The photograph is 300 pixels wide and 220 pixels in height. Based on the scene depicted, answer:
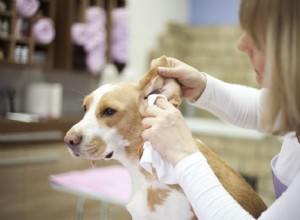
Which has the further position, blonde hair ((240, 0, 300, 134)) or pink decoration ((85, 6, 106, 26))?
pink decoration ((85, 6, 106, 26))

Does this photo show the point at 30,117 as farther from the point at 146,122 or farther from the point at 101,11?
the point at 146,122

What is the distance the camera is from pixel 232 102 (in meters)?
1.15

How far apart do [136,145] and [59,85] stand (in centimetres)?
240

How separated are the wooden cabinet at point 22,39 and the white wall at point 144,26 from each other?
1.35 metres

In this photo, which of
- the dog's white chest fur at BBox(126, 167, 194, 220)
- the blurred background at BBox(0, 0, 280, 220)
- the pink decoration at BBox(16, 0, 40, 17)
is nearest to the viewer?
the dog's white chest fur at BBox(126, 167, 194, 220)

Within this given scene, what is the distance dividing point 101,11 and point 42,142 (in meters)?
1.28

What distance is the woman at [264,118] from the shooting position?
2.13ft

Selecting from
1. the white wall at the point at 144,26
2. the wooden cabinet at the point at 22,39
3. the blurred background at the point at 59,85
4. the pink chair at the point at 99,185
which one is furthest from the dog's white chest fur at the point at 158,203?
the white wall at the point at 144,26

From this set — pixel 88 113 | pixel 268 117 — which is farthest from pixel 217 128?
pixel 268 117

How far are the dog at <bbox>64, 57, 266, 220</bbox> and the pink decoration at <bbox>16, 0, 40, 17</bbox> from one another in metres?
1.94

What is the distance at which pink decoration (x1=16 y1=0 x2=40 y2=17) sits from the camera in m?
2.68

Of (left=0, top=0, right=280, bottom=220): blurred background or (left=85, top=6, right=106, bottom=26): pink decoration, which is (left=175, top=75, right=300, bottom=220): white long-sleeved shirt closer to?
(left=0, top=0, right=280, bottom=220): blurred background

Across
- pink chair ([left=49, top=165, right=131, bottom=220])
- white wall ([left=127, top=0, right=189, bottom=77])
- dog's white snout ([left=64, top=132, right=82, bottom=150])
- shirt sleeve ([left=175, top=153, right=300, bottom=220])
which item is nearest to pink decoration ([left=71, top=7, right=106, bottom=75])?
white wall ([left=127, top=0, right=189, bottom=77])

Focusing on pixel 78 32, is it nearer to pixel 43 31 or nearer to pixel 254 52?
pixel 43 31
